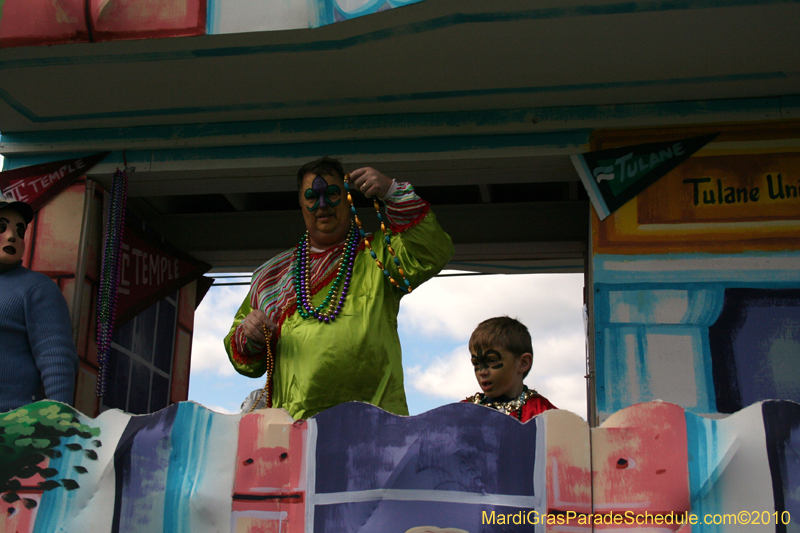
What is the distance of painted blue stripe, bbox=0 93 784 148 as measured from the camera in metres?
3.47

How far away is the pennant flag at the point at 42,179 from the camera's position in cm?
384

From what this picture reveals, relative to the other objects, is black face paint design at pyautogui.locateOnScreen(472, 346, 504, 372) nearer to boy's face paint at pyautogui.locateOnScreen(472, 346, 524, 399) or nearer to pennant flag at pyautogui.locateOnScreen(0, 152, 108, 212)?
boy's face paint at pyautogui.locateOnScreen(472, 346, 524, 399)


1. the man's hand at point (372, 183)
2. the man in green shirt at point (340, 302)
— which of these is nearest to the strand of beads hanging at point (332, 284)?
the man in green shirt at point (340, 302)

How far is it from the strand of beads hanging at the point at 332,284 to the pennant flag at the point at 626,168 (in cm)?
119

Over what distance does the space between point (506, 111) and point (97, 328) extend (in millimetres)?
2098

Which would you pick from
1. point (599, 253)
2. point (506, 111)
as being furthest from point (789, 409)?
point (506, 111)

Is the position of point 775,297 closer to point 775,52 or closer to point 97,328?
point 775,52

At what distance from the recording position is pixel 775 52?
3.15 meters

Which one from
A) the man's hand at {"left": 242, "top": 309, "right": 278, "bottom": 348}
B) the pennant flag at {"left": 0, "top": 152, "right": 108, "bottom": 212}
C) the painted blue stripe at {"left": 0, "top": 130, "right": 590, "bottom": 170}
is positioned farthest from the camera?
the pennant flag at {"left": 0, "top": 152, "right": 108, "bottom": 212}

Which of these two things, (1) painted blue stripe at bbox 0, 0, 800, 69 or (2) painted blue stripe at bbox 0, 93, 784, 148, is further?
(2) painted blue stripe at bbox 0, 93, 784, 148

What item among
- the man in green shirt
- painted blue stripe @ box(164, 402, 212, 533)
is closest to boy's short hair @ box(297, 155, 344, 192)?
the man in green shirt

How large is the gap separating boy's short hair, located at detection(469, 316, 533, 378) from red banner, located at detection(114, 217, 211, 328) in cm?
193

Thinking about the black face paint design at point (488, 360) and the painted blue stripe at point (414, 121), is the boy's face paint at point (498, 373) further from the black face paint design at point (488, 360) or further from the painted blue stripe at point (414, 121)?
the painted blue stripe at point (414, 121)

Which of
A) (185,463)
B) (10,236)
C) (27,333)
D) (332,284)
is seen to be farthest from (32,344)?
(185,463)
